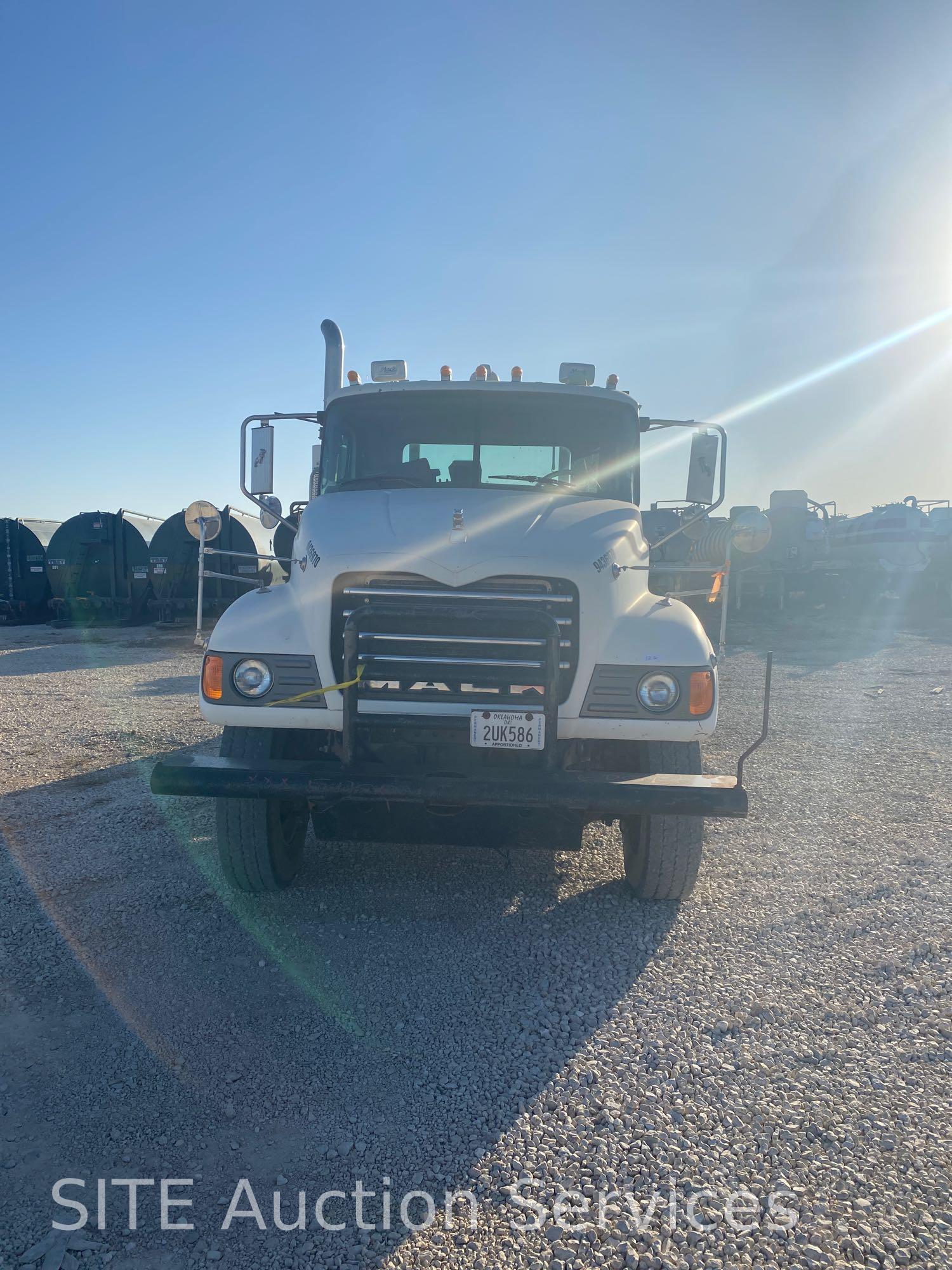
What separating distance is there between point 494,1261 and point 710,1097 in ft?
3.17

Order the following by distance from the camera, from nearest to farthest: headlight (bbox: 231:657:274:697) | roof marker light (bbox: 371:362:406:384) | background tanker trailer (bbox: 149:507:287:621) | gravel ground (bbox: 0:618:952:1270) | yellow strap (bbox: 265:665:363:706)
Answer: gravel ground (bbox: 0:618:952:1270) → yellow strap (bbox: 265:665:363:706) → headlight (bbox: 231:657:274:697) → roof marker light (bbox: 371:362:406:384) → background tanker trailer (bbox: 149:507:287:621)

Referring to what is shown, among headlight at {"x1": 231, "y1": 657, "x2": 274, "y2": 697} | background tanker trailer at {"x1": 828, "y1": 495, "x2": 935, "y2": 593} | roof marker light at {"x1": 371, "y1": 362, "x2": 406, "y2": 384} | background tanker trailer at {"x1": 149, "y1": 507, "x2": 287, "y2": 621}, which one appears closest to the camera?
headlight at {"x1": 231, "y1": 657, "x2": 274, "y2": 697}

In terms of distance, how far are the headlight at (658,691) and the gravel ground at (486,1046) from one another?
1115mm

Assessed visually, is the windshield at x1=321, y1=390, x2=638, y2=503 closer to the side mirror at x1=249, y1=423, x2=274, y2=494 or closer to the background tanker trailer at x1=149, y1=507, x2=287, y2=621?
the side mirror at x1=249, y1=423, x2=274, y2=494

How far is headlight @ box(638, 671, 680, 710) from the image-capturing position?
3.64 meters

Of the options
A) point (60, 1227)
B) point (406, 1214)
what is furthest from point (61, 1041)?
point (406, 1214)

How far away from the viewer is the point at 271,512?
17.0 feet

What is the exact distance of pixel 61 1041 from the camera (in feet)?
9.89

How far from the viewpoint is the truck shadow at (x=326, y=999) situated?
2494 mm

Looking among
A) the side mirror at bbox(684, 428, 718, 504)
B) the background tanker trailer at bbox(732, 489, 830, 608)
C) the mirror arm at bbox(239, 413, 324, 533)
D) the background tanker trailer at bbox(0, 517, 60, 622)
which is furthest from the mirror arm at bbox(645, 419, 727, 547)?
the background tanker trailer at bbox(0, 517, 60, 622)

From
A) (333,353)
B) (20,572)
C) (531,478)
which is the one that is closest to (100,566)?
(20,572)

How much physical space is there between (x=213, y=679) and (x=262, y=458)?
194 centimetres

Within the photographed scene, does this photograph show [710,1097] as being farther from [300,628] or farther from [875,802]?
[875,802]

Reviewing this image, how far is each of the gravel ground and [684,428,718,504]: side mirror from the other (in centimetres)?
215
